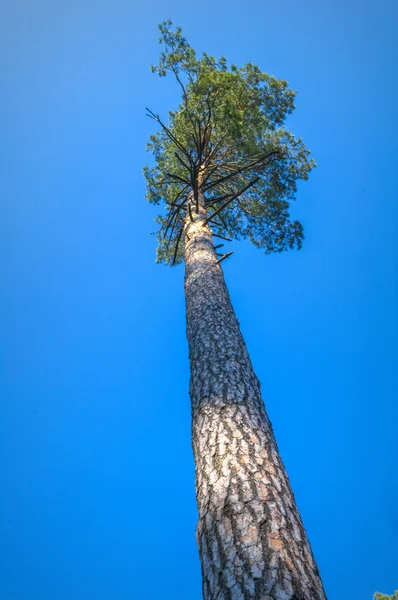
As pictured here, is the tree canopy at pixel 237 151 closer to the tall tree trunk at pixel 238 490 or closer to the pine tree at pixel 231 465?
the pine tree at pixel 231 465

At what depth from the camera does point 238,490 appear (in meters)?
1.96

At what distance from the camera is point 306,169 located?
891 cm

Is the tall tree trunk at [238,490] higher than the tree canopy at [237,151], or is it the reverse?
the tree canopy at [237,151]

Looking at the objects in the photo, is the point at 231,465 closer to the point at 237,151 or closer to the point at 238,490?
the point at 238,490

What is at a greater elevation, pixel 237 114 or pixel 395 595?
pixel 237 114

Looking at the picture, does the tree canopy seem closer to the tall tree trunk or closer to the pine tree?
the pine tree

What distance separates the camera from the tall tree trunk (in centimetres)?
155

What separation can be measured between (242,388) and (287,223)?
6970 mm

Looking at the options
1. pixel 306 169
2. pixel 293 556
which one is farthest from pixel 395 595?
pixel 306 169

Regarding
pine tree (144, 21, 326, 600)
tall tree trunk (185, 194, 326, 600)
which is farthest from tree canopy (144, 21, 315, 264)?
tall tree trunk (185, 194, 326, 600)

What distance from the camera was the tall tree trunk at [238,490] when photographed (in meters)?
1.55

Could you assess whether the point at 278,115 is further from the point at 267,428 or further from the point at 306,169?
the point at 267,428

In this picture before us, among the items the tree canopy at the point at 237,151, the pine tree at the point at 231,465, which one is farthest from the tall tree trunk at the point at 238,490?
the tree canopy at the point at 237,151

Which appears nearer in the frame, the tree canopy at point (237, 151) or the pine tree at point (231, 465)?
the pine tree at point (231, 465)
